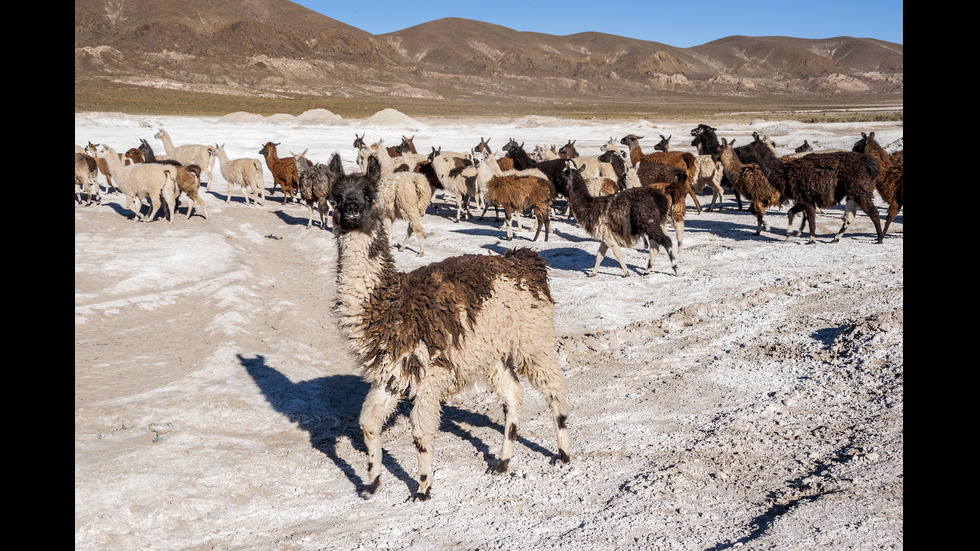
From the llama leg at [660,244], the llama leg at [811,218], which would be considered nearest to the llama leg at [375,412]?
the llama leg at [660,244]

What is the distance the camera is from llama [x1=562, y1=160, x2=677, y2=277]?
39.2ft

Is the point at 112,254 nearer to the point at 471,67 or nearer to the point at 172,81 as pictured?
the point at 172,81

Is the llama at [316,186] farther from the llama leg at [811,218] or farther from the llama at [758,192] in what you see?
the llama leg at [811,218]

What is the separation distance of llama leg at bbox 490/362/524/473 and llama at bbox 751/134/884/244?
10.9m

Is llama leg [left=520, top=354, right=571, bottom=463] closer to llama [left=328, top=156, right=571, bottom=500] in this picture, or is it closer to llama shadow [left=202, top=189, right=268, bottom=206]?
llama [left=328, top=156, right=571, bottom=500]

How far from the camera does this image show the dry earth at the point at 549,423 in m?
4.52

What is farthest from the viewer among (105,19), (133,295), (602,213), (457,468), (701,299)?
(105,19)

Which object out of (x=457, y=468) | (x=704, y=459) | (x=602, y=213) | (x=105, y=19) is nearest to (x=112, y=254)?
(x=602, y=213)

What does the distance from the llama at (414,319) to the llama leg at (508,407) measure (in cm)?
9

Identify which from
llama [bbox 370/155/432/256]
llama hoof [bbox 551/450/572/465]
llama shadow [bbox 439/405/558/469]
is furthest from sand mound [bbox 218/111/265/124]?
llama hoof [bbox 551/450/572/465]

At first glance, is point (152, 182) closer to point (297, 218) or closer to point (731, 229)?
point (297, 218)

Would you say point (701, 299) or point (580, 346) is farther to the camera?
point (701, 299)

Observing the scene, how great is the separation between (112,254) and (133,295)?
3.21 metres

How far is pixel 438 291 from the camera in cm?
506
